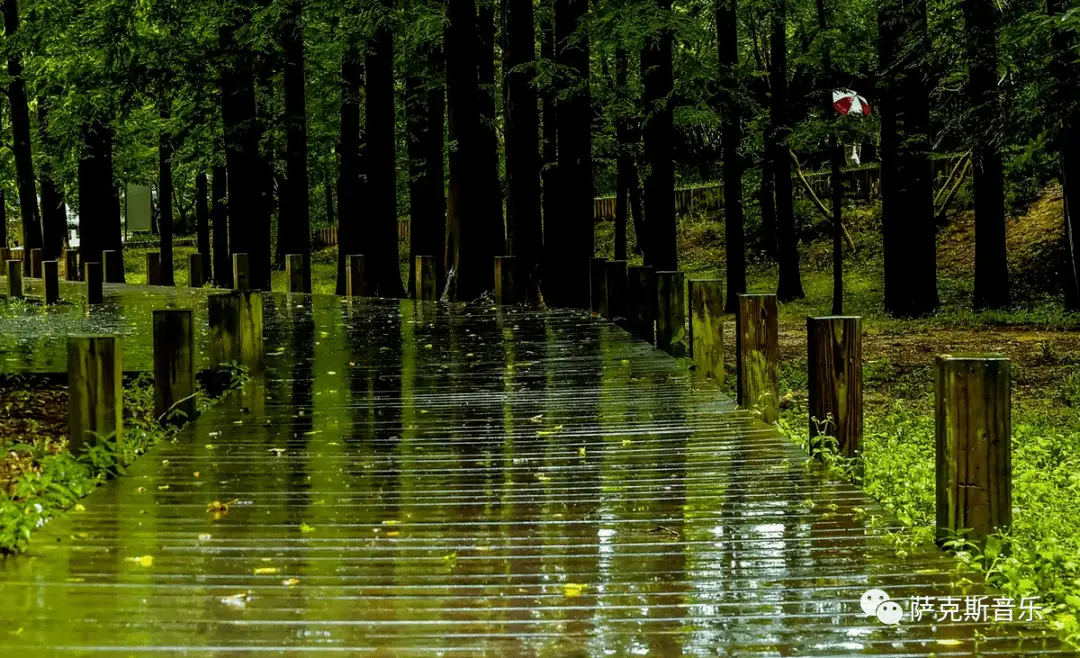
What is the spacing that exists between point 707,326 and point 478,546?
20.1 feet

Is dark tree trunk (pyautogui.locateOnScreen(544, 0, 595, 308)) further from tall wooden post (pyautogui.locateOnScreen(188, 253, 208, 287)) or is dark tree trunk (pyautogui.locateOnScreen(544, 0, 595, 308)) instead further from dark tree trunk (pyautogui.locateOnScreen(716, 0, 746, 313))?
tall wooden post (pyautogui.locateOnScreen(188, 253, 208, 287))

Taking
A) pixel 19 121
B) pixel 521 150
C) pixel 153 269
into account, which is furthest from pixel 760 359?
pixel 19 121

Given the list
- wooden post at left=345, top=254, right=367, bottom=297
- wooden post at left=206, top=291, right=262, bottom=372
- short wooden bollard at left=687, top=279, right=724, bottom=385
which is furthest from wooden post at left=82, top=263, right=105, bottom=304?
short wooden bollard at left=687, top=279, right=724, bottom=385

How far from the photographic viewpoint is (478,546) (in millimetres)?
5238

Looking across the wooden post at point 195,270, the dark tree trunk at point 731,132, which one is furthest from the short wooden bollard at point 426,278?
the wooden post at point 195,270

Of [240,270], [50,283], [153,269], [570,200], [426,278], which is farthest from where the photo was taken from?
[153,269]

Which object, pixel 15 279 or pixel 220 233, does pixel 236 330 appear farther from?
pixel 220 233

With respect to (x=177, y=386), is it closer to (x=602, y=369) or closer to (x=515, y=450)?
(x=515, y=450)

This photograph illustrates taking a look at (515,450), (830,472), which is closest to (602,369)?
(515,450)

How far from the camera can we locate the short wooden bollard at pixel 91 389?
6.66 meters

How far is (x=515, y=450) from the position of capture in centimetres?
755

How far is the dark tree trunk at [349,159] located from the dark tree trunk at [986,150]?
12.1 meters

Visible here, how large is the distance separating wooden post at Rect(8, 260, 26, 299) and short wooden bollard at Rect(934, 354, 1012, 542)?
69.6ft

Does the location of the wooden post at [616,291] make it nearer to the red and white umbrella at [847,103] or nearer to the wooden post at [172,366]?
the wooden post at [172,366]
